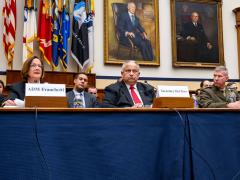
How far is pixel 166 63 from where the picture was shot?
25.2ft

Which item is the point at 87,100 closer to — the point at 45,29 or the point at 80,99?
the point at 80,99

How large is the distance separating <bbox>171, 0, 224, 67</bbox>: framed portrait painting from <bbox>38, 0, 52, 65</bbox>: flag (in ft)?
8.64

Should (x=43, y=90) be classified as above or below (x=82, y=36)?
below

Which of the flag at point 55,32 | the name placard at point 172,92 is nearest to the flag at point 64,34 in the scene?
the flag at point 55,32

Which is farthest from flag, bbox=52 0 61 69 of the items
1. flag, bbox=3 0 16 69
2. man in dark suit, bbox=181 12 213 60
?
man in dark suit, bbox=181 12 213 60

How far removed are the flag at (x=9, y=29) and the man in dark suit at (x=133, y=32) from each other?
6.86 feet

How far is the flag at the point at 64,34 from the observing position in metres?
6.84

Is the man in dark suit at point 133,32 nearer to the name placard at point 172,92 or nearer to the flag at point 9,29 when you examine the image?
the flag at point 9,29

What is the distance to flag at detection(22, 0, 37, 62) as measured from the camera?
6.56m

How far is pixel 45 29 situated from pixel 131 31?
1783 mm

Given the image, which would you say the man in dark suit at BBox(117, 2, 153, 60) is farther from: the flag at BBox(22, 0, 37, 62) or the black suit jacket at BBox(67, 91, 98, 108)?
the black suit jacket at BBox(67, 91, 98, 108)
